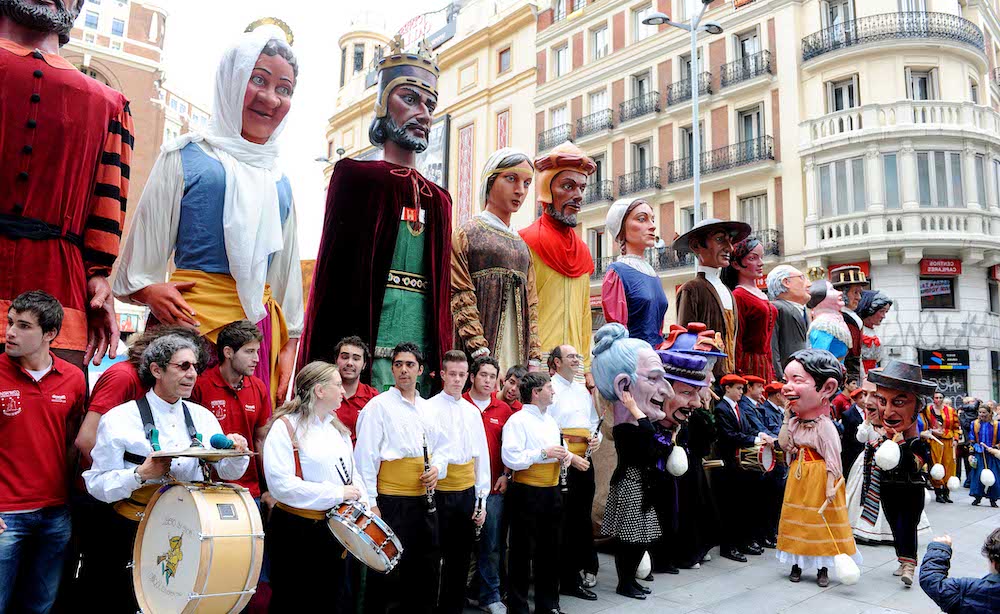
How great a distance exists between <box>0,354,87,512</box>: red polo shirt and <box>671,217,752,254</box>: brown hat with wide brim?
5364mm

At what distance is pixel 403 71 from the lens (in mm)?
4699

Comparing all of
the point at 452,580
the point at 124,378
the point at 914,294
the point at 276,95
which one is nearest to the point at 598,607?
the point at 452,580

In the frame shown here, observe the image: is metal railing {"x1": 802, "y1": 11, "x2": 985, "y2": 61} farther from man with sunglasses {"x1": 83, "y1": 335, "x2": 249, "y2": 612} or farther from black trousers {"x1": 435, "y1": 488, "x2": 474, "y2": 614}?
man with sunglasses {"x1": 83, "y1": 335, "x2": 249, "y2": 612}

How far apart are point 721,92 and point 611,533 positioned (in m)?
A: 19.6

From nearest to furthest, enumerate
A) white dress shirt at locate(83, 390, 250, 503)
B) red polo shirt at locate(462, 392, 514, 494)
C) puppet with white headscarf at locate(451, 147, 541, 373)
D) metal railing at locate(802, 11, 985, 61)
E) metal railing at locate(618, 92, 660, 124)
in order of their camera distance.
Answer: white dress shirt at locate(83, 390, 250, 503) < red polo shirt at locate(462, 392, 514, 494) < puppet with white headscarf at locate(451, 147, 541, 373) < metal railing at locate(802, 11, 985, 61) < metal railing at locate(618, 92, 660, 124)

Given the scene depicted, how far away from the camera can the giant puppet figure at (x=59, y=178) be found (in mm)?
3049

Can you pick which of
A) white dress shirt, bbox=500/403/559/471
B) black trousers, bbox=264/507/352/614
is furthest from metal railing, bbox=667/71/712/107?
black trousers, bbox=264/507/352/614

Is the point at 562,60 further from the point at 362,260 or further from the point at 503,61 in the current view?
the point at 362,260

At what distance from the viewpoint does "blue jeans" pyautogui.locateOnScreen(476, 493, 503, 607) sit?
15.1 feet

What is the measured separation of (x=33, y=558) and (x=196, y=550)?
87 cm

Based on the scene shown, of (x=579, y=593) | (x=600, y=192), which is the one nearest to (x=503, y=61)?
(x=600, y=192)

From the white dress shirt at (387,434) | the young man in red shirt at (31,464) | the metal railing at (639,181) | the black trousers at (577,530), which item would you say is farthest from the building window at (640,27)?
the young man in red shirt at (31,464)

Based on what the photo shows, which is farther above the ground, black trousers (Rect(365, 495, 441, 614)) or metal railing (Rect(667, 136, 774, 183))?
metal railing (Rect(667, 136, 774, 183))

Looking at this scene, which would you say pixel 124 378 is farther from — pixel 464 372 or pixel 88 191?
pixel 464 372
